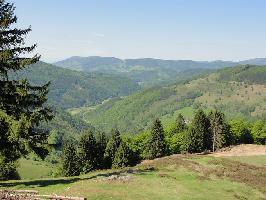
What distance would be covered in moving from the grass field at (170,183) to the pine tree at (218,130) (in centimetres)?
4486

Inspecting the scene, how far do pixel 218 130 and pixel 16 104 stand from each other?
3212 inches

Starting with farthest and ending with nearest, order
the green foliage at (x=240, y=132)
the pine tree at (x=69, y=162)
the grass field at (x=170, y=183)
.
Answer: the green foliage at (x=240, y=132) < the pine tree at (x=69, y=162) < the grass field at (x=170, y=183)

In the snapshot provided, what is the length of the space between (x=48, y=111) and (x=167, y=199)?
14623mm

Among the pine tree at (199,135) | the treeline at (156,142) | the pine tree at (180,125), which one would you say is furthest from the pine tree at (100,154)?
the pine tree at (180,125)

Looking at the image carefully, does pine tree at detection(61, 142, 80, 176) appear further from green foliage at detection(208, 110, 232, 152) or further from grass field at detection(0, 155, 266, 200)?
grass field at detection(0, 155, 266, 200)

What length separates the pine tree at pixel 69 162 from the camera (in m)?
94.8

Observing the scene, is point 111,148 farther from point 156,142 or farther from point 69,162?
point 156,142

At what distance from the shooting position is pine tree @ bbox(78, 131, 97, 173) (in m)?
94.4

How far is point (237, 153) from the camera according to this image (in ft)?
286

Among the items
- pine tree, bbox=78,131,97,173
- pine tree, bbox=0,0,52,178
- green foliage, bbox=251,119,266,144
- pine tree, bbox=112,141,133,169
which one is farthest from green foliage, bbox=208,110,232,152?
pine tree, bbox=0,0,52,178

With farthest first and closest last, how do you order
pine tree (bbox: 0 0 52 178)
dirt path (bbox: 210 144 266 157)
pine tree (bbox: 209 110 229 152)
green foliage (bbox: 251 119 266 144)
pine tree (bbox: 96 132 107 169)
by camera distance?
1. green foliage (bbox: 251 119 266 144)
2. pine tree (bbox: 209 110 229 152)
3. pine tree (bbox: 96 132 107 169)
4. dirt path (bbox: 210 144 266 157)
5. pine tree (bbox: 0 0 52 178)

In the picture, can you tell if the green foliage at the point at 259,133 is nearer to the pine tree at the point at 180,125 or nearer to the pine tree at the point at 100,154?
the pine tree at the point at 180,125

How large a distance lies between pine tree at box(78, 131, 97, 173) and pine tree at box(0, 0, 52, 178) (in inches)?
2317

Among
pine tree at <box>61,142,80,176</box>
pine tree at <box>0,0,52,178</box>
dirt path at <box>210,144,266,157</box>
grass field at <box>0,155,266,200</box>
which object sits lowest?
pine tree at <box>61,142,80,176</box>
